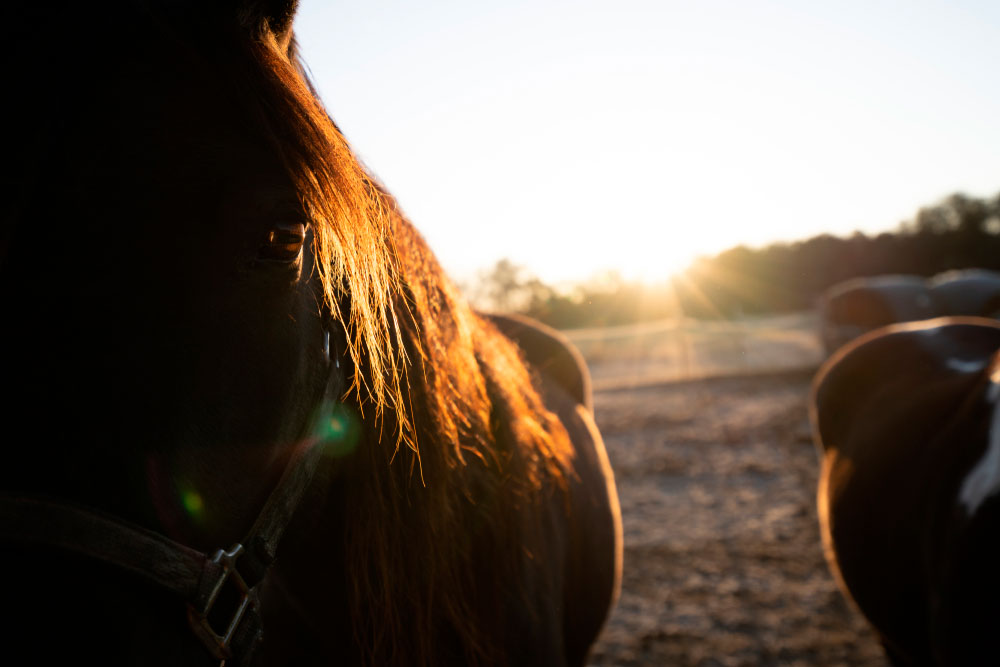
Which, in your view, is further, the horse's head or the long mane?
the long mane

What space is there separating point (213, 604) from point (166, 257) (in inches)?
18.6

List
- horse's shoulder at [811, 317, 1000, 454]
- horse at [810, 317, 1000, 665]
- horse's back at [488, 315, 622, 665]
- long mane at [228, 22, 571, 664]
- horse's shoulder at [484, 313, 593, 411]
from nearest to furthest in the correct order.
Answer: long mane at [228, 22, 571, 664], horse at [810, 317, 1000, 665], horse's back at [488, 315, 622, 665], horse's shoulder at [811, 317, 1000, 454], horse's shoulder at [484, 313, 593, 411]

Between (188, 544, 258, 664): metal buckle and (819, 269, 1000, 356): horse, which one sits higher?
(819, 269, 1000, 356): horse

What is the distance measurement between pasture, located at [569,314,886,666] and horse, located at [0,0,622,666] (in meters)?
2.79

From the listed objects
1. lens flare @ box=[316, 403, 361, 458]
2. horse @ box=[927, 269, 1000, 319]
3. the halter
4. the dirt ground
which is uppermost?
horse @ box=[927, 269, 1000, 319]

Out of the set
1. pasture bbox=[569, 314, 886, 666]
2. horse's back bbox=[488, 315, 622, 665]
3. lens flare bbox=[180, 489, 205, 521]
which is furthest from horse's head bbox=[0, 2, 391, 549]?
pasture bbox=[569, 314, 886, 666]

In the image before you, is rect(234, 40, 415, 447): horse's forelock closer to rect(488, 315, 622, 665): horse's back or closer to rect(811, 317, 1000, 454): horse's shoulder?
rect(488, 315, 622, 665): horse's back

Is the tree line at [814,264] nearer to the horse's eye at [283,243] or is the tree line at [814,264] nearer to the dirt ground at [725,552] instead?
the dirt ground at [725,552]

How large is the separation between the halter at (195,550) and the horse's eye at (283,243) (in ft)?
0.52

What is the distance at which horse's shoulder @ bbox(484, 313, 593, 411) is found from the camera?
291 centimetres

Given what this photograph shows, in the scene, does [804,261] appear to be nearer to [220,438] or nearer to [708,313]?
[708,313]

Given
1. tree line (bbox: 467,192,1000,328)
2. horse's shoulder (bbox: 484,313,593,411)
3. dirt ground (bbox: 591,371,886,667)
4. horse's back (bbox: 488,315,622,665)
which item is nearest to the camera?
horse's back (bbox: 488,315,622,665)

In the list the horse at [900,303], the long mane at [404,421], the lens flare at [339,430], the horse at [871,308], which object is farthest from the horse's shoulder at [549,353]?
the horse at [871,308]

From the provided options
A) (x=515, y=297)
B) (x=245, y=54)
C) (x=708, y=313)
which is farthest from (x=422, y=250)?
(x=708, y=313)
